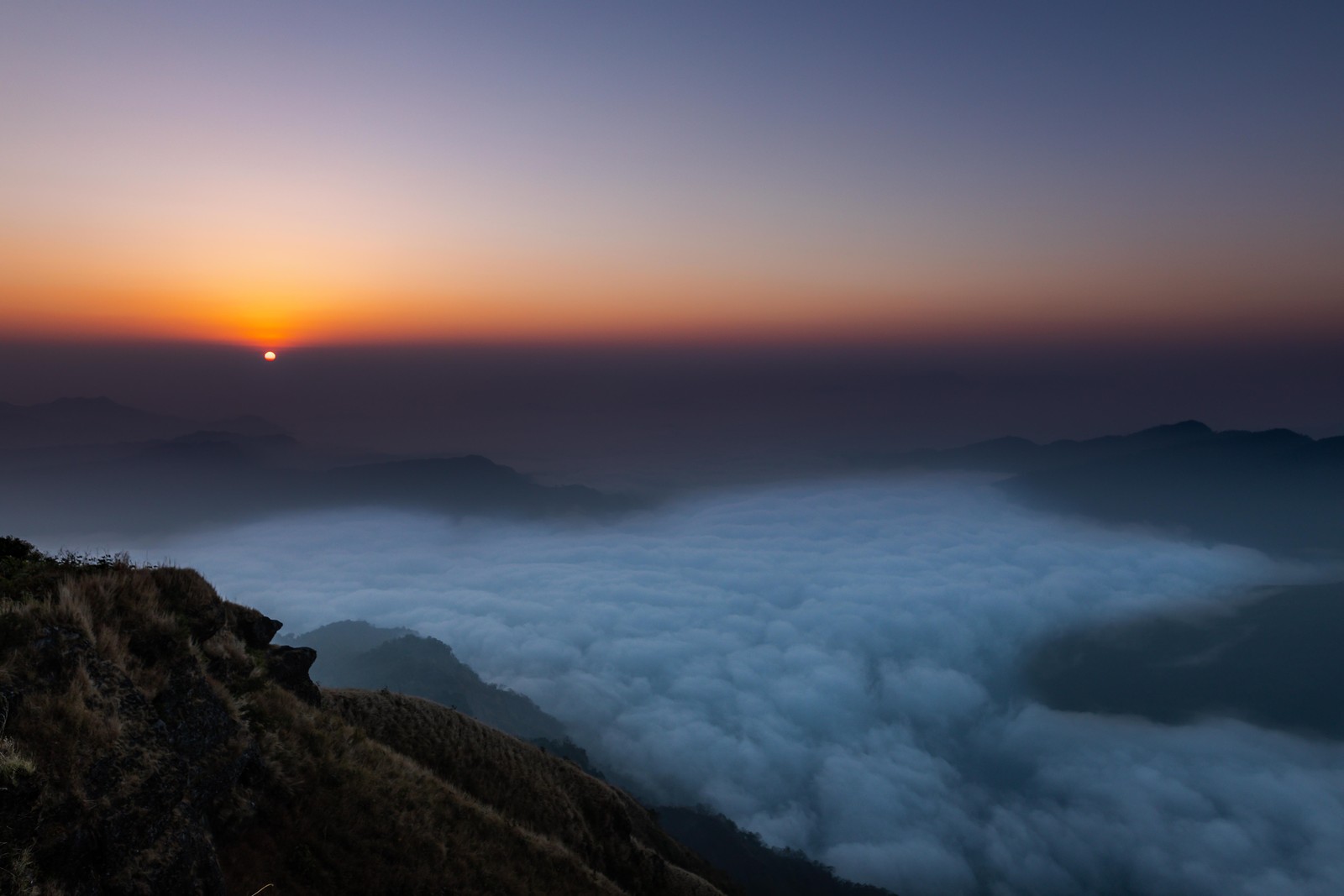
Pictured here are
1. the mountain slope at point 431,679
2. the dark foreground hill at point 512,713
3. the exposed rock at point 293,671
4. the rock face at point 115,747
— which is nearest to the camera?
the rock face at point 115,747

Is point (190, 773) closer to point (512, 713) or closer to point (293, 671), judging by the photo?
point (293, 671)

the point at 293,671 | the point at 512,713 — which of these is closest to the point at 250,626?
the point at 293,671

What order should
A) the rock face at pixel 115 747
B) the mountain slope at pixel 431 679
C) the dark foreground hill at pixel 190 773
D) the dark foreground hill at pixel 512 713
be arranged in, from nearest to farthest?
the rock face at pixel 115 747 < the dark foreground hill at pixel 190 773 < the dark foreground hill at pixel 512 713 < the mountain slope at pixel 431 679

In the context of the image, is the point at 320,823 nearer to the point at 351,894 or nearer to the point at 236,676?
the point at 351,894

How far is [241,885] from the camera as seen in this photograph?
1183 centimetres

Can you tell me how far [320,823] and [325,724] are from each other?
157 inches

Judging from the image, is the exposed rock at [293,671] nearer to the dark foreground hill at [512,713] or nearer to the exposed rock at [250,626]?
the exposed rock at [250,626]

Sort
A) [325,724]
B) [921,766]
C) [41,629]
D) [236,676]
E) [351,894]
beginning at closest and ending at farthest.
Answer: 1. [41,629]
2. [351,894]
3. [236,676]
4. [325,724]
5. [921,766]

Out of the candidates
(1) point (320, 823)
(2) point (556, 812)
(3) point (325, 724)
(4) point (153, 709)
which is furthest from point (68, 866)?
(2) point (556, 812)

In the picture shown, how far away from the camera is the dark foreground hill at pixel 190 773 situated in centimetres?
921

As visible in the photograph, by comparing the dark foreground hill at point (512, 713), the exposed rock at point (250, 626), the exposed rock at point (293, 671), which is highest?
the exposed rock at point (250, 626)

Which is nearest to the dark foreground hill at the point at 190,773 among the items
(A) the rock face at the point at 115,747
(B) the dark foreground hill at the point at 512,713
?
(A) the rock face at the point at 115,747

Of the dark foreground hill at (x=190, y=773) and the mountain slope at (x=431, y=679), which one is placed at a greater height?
the dark foreground hill at (x=190, y=773)

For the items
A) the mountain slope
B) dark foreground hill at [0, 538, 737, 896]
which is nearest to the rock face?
dark foreground hill at [0, 538, 737, 896]
